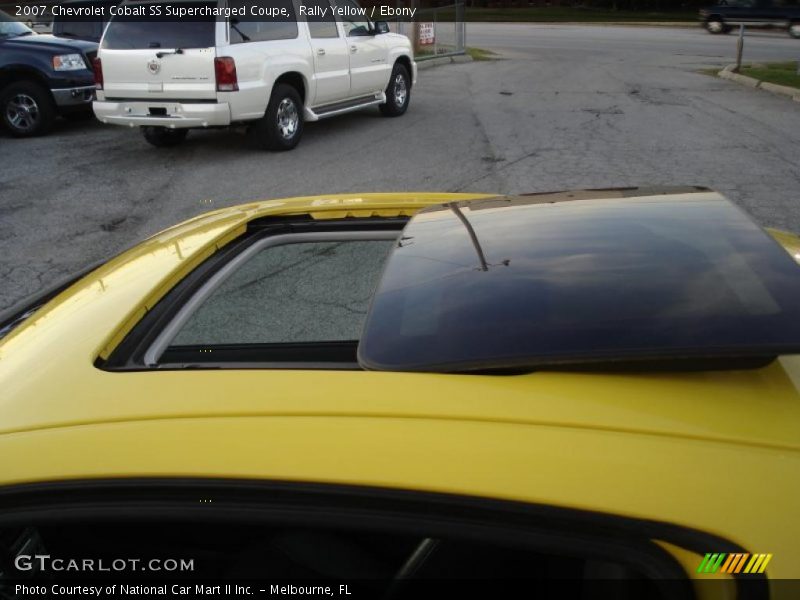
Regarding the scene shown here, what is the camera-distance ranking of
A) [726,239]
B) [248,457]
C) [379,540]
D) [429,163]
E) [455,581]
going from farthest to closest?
[429,163]
[726,239]
[379,540]
[455,581]
[248,457]

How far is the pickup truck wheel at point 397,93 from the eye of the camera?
41.7ft

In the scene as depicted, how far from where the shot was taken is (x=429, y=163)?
9539 millimetres

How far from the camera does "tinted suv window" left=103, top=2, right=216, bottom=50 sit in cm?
952

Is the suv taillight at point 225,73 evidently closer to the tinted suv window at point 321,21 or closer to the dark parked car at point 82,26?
the tinted suv window at point 321,21

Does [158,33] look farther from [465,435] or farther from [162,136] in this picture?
[465,435]

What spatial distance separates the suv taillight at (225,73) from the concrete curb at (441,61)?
38.6 feet

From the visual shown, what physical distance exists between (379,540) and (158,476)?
1.69ft

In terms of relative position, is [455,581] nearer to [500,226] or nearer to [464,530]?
[464,530]

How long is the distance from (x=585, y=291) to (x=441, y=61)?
2126 centimetres

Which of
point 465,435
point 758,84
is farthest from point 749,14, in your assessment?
point 465,435

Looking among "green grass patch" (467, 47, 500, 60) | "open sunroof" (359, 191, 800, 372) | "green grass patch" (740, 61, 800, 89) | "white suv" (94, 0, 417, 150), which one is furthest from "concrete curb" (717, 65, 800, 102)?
"open sunroof" (359, 191, 800, 372)

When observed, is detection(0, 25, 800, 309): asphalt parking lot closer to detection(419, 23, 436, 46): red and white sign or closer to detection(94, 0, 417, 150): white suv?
detection(94, 0, 417, 150): white suv

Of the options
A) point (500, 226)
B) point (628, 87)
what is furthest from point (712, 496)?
point (628, 87)

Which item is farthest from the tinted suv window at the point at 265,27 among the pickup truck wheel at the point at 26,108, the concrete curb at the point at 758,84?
the concrete curb at the point at 758,84
